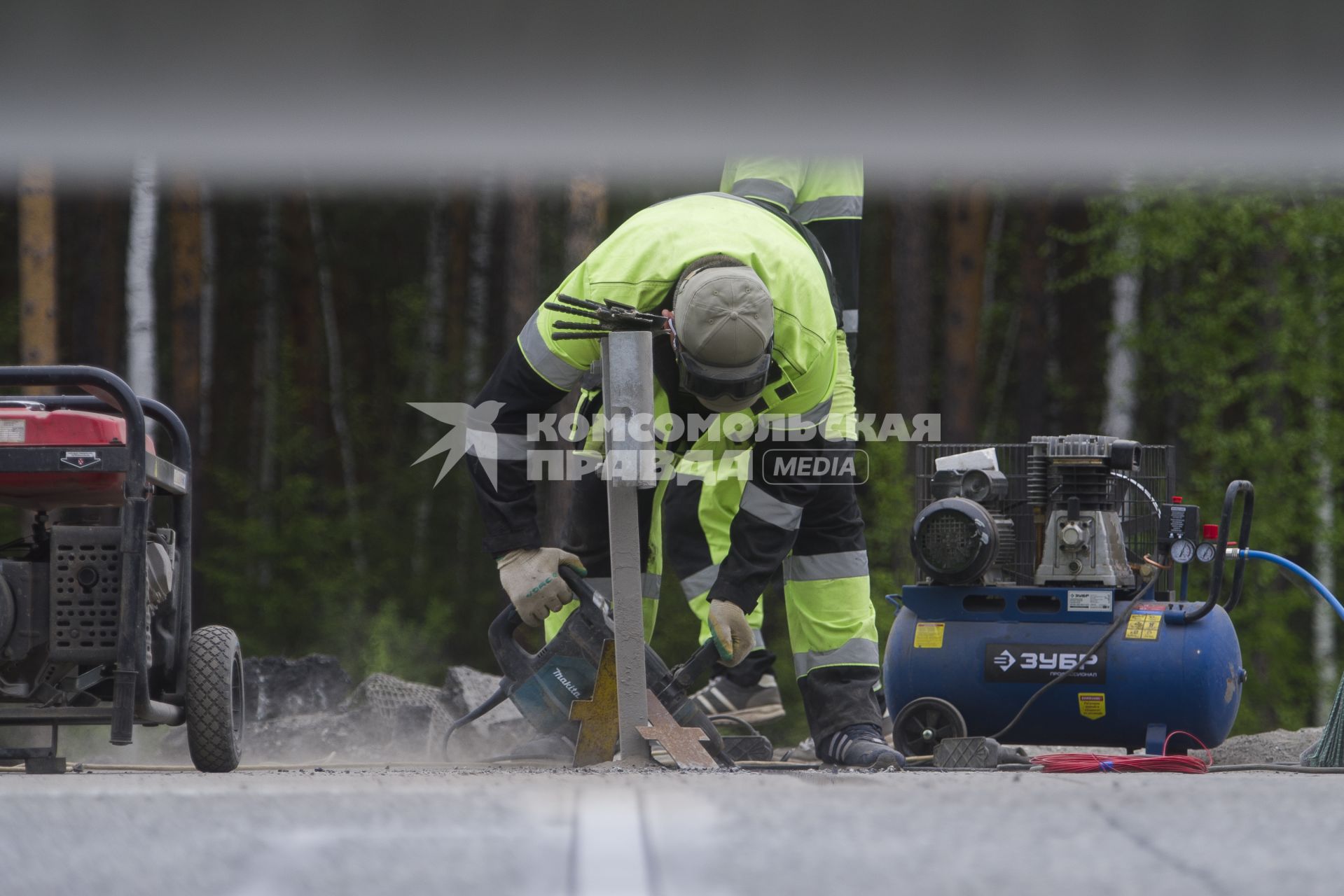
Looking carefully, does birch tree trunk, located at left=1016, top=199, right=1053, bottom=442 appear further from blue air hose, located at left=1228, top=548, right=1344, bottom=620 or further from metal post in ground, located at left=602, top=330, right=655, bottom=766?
metal post in ground, located at left=602, top=330, right=655, bottom=766

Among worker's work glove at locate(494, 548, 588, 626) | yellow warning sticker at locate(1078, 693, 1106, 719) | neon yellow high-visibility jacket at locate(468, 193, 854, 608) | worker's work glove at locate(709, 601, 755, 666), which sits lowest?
yellow warning sticker at locate(1078, 693, 1106, 719)

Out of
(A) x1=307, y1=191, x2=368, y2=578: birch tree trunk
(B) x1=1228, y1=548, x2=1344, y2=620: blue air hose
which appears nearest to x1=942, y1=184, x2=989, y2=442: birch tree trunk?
(B) x1=1228, y1=548, x2=1344, y2=620: blue air hose

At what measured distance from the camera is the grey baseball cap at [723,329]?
3.78 metres

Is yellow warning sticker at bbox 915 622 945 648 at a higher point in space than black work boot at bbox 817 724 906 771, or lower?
higher

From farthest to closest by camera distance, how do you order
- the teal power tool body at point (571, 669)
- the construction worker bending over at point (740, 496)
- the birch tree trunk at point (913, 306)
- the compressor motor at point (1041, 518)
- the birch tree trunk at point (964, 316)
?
the birch tree trunk at point (913, 306), the birch tree trunk at point (964, 316), the construction worker bending over at point (740, 496), the compressor motor at point (1041, 518), the teal power tool body at point (571, 669)

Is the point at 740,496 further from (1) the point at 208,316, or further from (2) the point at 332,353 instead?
(2) the point at 332,353

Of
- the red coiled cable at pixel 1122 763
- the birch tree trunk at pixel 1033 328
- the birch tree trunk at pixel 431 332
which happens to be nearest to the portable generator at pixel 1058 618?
the red coiled cable at pixel 1122 763

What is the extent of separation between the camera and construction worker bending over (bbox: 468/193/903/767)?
390cm

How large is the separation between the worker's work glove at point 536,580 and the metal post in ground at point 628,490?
0.41 m

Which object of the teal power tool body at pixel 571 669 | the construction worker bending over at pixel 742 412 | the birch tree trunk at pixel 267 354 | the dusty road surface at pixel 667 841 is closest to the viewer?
the dusty road surface at pixel 667 841

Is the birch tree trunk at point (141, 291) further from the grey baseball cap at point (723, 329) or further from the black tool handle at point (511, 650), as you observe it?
the grey baseball cap at point (723, 329)

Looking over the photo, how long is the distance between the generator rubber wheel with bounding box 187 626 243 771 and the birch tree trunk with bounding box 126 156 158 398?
8.07 metres

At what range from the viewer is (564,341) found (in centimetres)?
414

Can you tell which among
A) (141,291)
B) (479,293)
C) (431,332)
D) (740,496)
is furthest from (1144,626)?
(431,332)
